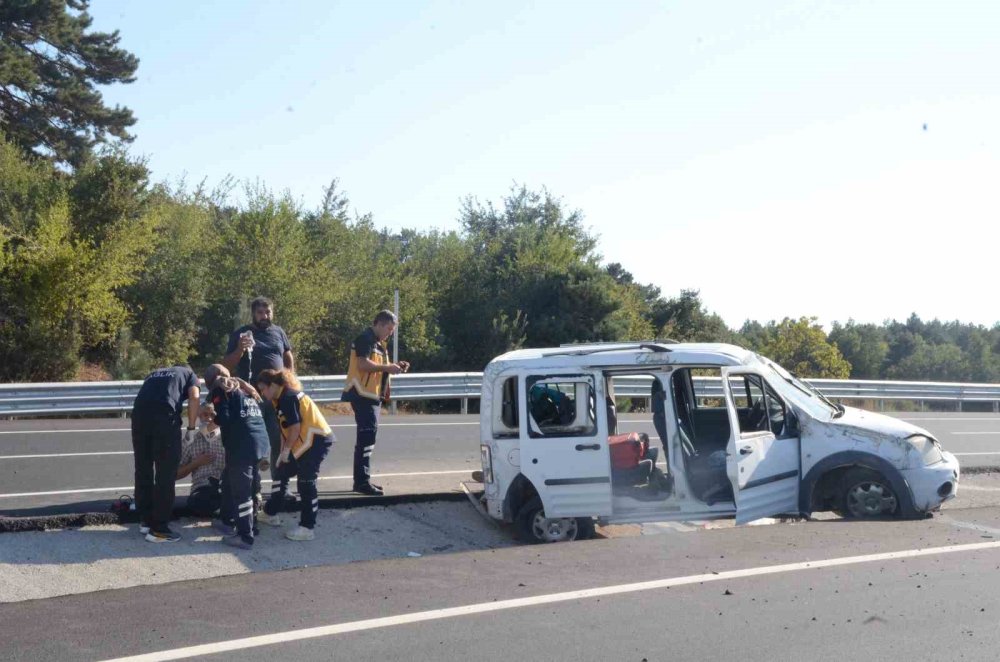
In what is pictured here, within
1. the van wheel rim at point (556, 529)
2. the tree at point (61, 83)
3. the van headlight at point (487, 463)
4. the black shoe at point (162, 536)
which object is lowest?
the van wheel rim at point (556, 529)

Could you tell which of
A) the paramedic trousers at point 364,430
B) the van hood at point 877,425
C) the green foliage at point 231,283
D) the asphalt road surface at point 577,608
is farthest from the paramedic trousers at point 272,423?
the green foliage at point 231,283

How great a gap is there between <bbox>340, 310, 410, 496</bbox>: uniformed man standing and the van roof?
1.30 meters

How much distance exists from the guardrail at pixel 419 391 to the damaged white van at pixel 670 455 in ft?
4.52

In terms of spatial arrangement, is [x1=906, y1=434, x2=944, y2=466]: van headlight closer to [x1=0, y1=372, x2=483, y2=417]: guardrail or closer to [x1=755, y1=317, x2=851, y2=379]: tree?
[x1=0, y1=372, x2=483, y2=417]: guardrail

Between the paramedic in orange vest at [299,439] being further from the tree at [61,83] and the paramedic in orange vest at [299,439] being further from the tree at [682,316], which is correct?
the tree at [682,316]

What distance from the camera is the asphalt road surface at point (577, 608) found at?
5727mm

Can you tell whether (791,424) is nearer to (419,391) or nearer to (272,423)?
(272,423)

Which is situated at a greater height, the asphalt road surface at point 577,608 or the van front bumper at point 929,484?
the van front bumper at point 929,484

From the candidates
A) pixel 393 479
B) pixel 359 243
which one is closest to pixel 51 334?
pixel 359 243

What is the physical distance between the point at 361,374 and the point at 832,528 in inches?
182

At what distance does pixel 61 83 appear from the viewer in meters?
32.2

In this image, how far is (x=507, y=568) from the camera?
7.64 meters

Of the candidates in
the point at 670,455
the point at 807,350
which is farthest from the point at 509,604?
the point at 807,350

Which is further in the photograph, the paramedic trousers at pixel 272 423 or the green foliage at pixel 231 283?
the green foliage at pixel 231 283
